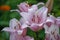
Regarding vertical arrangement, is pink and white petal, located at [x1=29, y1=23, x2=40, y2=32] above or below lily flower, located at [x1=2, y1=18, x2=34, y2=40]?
above

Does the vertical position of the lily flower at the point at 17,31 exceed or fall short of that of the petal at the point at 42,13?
A: it falls short

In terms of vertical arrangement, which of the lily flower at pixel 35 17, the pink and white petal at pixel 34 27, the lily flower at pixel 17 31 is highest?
the lily flower at pixel 35 17

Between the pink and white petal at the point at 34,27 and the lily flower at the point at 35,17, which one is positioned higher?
the lily flower at the point at 35,17

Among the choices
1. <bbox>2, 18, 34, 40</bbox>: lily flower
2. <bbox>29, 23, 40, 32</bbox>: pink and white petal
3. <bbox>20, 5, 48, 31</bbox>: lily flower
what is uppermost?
<bbox>20, 5, 48, 31</bbox>: lily flower

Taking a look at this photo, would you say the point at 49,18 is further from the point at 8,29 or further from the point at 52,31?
the point at 8,29

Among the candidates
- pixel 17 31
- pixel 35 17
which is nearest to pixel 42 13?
pixel 35 17

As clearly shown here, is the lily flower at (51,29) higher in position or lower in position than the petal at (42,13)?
lower

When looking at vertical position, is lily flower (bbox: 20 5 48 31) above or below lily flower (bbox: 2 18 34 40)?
above

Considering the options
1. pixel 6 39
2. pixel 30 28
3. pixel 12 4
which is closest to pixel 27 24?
pixel 30 28
